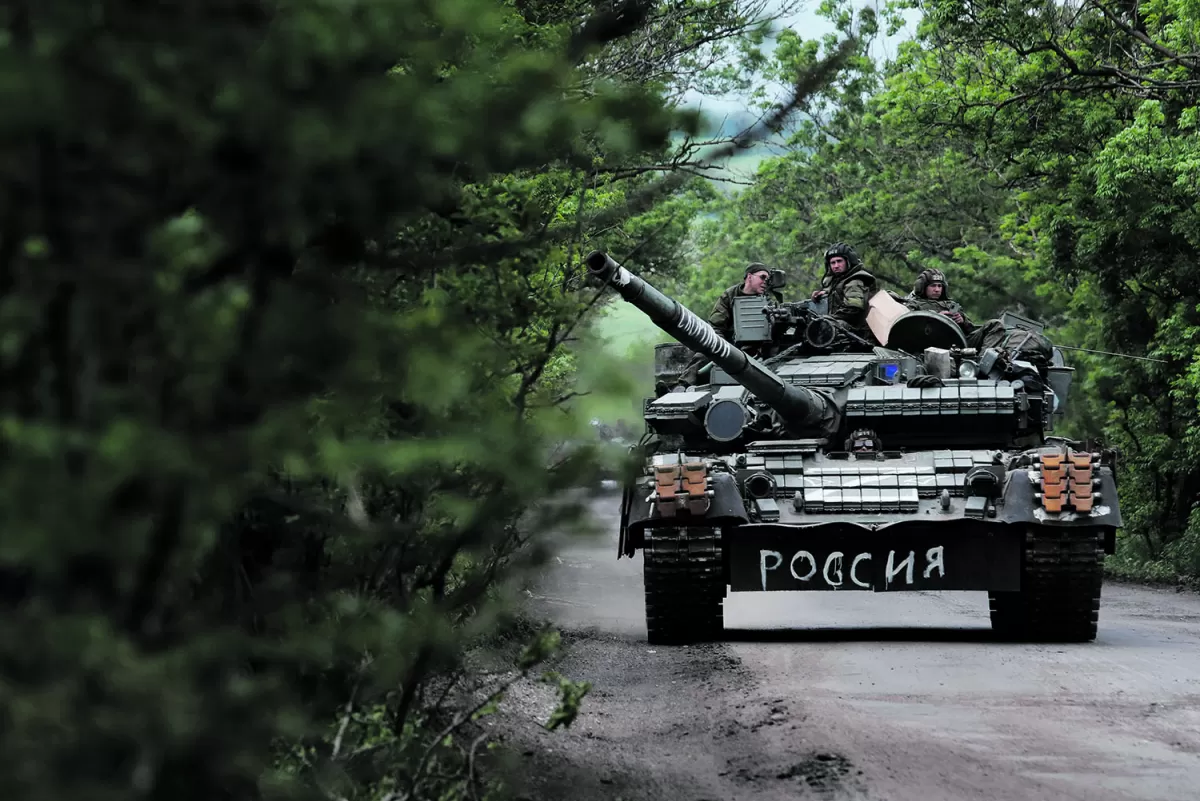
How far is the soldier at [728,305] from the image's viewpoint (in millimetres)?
14898

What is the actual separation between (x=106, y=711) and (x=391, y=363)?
37.4 inches

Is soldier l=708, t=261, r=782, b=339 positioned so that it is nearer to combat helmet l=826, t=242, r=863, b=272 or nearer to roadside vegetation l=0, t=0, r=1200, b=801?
combat helmet l=826, t=242, r=863, b=272

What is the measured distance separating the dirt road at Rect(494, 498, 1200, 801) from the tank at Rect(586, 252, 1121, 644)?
46cm

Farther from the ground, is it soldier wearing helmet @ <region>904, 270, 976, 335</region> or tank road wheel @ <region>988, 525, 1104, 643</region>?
soldier wearing helmet @ <region>904, 270, 976, 335</region>

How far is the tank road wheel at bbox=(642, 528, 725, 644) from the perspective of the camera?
12523mm

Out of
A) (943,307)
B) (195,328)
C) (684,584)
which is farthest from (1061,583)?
(195,328)

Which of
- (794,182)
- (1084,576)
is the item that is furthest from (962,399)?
(794,182)

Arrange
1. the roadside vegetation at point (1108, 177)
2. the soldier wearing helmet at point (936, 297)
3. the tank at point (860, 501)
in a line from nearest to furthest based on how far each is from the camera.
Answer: the tank at point (860, 501) → the soldier wearing helmet at point (936, 297) → the roadside vegetation at point (1108, 177)

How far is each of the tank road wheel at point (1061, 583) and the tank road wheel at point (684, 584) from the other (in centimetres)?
222

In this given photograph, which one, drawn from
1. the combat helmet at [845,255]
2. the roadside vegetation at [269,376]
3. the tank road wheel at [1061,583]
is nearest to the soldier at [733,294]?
the combat helmet at [845,255]

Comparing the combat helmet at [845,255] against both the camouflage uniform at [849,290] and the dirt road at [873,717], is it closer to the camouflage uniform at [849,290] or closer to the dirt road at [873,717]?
the camouflage uniform at [849,290]

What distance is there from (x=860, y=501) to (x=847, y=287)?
335 cm

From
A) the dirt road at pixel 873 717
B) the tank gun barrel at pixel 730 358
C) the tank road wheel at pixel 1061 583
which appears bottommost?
the dirt road at pixel 873 717

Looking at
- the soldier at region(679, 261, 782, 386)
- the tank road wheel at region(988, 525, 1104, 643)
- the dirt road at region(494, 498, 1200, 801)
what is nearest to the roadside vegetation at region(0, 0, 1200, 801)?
the dirt road at region(494, 498, 1200, 801)
